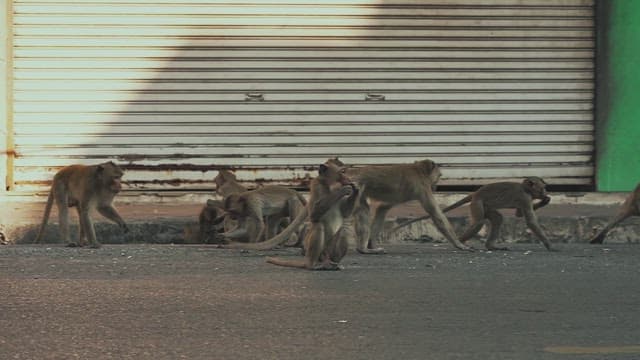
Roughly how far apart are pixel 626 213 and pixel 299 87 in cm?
488

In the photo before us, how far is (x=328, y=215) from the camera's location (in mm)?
9242

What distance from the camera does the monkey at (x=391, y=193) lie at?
37.0 feet

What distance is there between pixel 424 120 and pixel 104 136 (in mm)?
3811

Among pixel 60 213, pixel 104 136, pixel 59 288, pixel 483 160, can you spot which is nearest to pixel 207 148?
pixel 104 136

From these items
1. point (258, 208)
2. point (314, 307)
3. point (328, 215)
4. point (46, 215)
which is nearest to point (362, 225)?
point (258, 208)

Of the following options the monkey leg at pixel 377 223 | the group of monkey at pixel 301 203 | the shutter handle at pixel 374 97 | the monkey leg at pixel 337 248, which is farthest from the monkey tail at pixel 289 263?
the shutter handle at pixel 374 97

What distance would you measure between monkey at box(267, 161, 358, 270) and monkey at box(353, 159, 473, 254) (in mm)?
1714

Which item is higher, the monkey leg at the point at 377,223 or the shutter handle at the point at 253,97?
the shutter handle at the point at 253,97

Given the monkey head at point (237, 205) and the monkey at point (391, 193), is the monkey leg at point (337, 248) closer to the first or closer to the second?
the monkey at point (391, 193)

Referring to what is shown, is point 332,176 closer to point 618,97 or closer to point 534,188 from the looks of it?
point 534,188

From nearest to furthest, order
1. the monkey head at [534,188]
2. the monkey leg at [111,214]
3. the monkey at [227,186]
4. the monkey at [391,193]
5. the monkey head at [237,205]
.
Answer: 1. the monkey at [391,193]
2. the monkey head at [237,205]
3. the monkey leg at [111,214]
4. the monkey head at [534,188]
5. the monkey at [227,186]

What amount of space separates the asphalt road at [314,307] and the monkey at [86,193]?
2.35ft

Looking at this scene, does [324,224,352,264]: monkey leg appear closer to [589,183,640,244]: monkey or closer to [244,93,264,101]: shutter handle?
[589,183,640,244]: monkey

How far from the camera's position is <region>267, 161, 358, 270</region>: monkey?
9188 mm
